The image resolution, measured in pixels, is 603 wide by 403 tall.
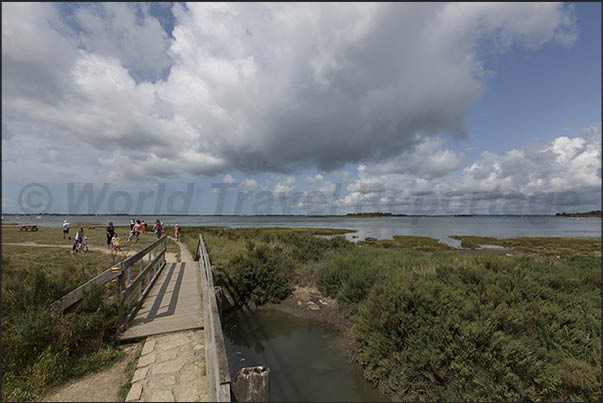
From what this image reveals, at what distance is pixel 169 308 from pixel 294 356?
→ 3922 millimetres

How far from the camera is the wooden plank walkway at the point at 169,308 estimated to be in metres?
5.48

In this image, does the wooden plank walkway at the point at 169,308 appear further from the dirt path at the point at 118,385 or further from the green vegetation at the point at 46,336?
the dirt path at the point at 118,385

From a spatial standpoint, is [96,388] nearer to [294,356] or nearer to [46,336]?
[46,336]

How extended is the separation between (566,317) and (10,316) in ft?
39.3

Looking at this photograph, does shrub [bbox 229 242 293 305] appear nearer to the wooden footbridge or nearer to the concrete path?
the wooden footbridge

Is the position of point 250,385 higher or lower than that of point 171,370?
higher

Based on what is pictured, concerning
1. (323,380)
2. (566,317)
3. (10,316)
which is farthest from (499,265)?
(10,316)

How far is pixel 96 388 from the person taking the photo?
390cm

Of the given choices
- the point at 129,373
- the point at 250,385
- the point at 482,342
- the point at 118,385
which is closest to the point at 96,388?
the point at 118,385

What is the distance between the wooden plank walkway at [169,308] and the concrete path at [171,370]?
1.05 ft

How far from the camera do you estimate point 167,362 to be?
441cm

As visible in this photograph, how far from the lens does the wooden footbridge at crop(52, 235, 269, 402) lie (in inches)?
109

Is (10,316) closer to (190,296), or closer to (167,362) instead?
(167,362)

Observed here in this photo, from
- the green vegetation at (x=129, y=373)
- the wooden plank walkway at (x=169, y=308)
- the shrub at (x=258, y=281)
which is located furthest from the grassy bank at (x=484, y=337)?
the green vegetation at (x=129, y=373)
